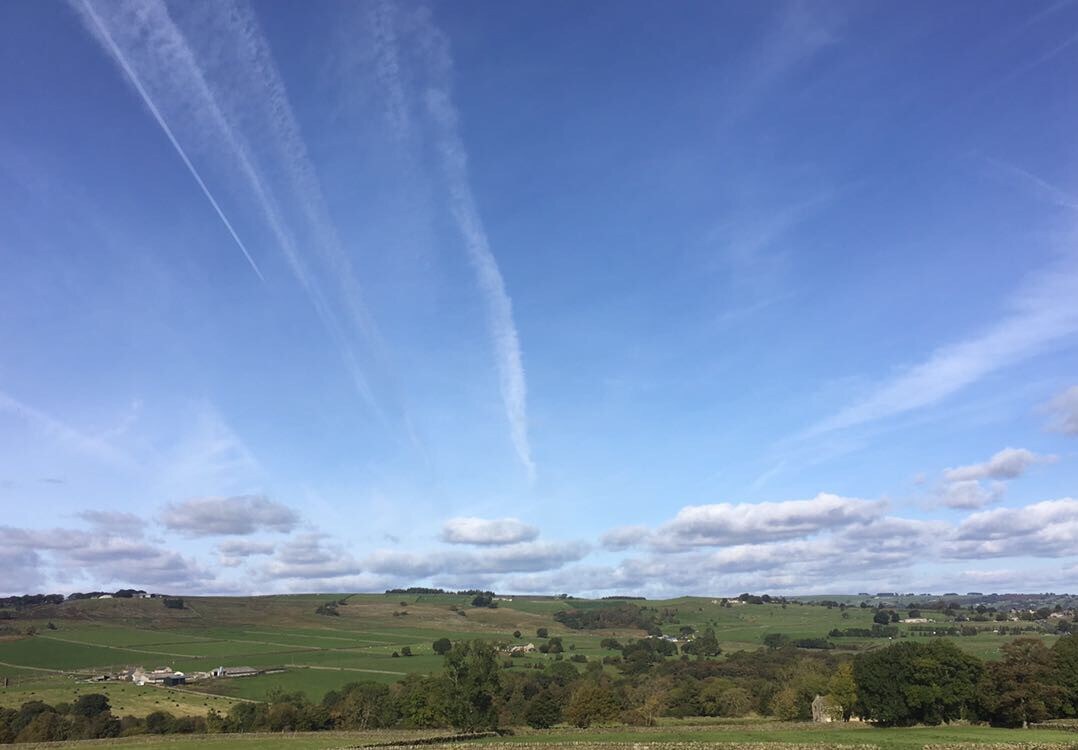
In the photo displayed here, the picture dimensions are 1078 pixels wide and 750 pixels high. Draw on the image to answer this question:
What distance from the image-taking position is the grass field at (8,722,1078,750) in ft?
261

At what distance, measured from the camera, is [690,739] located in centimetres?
9144

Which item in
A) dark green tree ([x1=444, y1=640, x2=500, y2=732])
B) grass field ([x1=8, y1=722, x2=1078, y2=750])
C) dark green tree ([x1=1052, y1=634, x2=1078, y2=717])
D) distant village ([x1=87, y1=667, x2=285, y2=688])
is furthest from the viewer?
distant village ([x1=87, y1=667, x2=285, y2=688])

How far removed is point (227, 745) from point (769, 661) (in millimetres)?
136802

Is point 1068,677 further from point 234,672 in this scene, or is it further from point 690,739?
point 234,672

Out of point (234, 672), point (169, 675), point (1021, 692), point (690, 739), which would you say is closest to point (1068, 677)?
point (1021, 692)

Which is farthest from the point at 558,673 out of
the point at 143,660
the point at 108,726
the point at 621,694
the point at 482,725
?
the point at 143,660

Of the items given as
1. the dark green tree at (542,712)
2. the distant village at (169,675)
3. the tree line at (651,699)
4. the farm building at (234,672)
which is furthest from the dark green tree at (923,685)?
the farm building at (234,672)

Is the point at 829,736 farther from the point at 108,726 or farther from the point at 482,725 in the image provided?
the point at 108,726

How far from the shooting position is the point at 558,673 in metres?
181

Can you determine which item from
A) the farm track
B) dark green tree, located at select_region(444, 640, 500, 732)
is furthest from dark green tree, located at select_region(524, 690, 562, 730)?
the farm track

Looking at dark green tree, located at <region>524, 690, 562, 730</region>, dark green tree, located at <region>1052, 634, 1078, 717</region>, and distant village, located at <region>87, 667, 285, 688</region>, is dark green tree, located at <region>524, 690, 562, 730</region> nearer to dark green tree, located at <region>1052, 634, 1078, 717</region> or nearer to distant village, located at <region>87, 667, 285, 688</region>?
dark green tree, located at <region>1052, 634, 1078, 717</region>

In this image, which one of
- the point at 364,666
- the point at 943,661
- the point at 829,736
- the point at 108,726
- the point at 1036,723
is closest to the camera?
the point at 829,736

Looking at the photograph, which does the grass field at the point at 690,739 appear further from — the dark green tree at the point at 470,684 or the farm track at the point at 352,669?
the farm track at the point at 352,669

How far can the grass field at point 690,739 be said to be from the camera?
7969 centimetres
